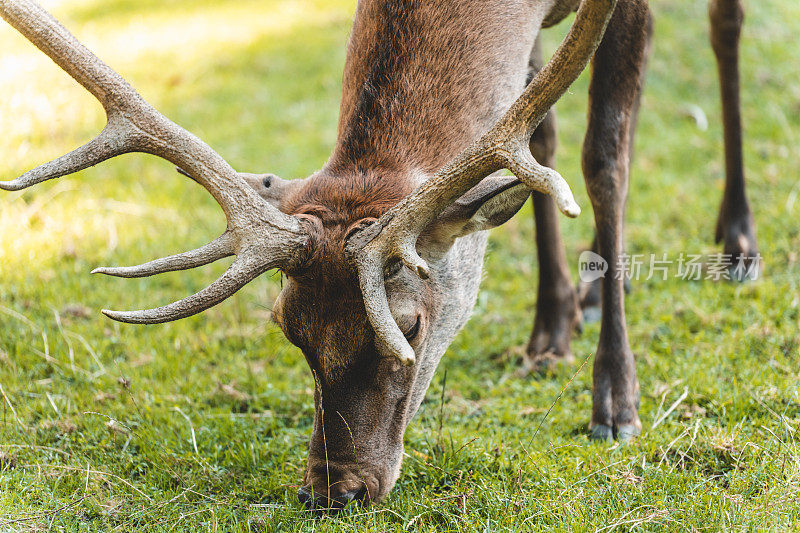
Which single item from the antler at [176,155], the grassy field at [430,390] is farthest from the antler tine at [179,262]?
the grassy field at [430,390]

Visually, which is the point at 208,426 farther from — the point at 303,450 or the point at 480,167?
the point at 480,167

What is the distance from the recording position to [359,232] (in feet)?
10.1

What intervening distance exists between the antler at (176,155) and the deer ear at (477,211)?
55cm

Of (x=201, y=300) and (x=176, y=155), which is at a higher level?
(x=176, y=155)

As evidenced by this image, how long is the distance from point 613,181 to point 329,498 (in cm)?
214

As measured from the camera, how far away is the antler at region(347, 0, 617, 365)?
2766 millimetres

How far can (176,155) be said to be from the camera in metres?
3.17

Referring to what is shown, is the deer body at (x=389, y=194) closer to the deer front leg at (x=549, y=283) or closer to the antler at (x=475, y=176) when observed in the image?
the antler at (x=475, y=176)

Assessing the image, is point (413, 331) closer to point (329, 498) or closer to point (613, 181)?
point (329, 498)

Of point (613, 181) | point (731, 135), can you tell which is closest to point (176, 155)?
point (613, 181)

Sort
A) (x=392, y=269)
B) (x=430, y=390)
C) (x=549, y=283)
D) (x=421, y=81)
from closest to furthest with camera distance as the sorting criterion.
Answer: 1. (x=392, y=269)
2. (x=421, y=81)
3. (x=430, y=390)
4. (x=549, y=283)

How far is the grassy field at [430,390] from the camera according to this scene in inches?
127

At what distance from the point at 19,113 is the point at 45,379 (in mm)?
4413

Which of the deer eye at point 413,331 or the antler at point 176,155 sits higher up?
the antler at point 176,155
